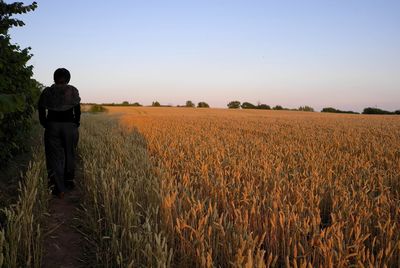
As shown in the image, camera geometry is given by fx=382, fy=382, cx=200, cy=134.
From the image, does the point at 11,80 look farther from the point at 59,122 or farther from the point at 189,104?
the point at 189,104

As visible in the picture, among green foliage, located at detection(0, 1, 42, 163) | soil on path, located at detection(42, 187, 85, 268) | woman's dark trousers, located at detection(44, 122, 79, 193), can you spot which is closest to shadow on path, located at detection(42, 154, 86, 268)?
soil on path, located at detection(42, 187, 85, 268)

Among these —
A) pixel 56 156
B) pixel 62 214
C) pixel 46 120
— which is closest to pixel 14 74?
pixel 46 120

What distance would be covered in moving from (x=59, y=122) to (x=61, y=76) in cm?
76

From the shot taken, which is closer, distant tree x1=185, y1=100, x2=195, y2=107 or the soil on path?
the soil on path

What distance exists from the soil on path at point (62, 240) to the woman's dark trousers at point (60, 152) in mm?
Result: 618

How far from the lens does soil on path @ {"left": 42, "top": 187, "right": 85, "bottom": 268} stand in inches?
144

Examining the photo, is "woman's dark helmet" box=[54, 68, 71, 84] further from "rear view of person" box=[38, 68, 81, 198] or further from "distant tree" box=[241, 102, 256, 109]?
"distant tree" box=[241, 102, 256, 109]

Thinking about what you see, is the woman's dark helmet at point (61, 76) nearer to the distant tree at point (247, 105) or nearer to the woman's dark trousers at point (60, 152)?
the woman's dark trousers at point (60, 152)

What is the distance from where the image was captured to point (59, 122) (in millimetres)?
6344

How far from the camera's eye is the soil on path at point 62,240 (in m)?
3.67

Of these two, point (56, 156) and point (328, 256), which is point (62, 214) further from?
point (328, 256)

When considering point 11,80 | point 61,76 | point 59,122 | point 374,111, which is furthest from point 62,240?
point 374,111

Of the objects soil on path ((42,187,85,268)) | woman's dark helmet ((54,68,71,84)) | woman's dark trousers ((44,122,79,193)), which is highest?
woman's dark helmet ((54,68,71,84))

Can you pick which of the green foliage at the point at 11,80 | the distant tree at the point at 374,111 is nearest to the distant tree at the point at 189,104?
the distant tree at the point at 374,111
